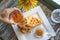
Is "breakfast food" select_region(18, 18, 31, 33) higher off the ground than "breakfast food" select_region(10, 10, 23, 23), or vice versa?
"breakfast food" select_region(10, 10, 23, 23)

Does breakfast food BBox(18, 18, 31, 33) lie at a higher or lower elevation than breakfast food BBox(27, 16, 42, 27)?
lower

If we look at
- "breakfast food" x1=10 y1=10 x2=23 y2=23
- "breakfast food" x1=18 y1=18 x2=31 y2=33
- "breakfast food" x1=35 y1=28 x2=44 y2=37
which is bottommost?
"breakfast food" x1=35 y1=28 x2=44 y2=37

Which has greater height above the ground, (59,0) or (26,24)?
(59,0)

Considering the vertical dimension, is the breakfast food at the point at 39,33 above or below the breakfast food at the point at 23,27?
below

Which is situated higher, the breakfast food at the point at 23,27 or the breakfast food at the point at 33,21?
the breakfast food at the point at 33,21

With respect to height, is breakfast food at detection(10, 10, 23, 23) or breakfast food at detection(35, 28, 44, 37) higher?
breakfast food at detection(10, 10, 23, 23)

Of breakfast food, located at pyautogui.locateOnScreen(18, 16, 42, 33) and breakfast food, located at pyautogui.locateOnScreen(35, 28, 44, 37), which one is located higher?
breakfast food, located at pyautogui.locateOnScreen(18, 16, 42, 33)

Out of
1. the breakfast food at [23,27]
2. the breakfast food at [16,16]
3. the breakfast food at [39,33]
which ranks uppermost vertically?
the breakfast food at [16,16]

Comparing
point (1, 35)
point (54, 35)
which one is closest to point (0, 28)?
point (1, 35)

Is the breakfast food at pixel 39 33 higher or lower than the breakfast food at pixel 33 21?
lower

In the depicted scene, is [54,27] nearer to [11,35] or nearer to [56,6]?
[56,6]

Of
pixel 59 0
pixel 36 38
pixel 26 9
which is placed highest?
pixel 59 0
